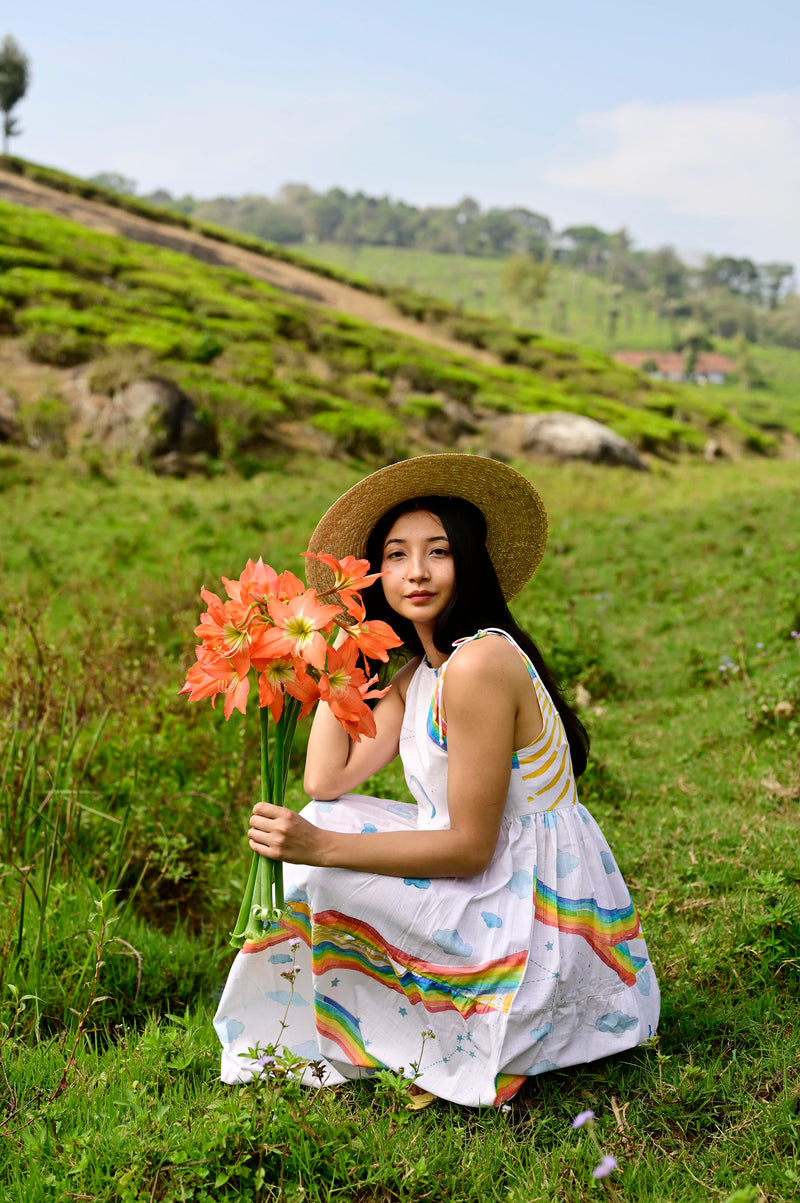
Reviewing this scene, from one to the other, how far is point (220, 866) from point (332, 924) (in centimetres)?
126

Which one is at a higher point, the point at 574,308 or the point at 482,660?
the point at 574,308

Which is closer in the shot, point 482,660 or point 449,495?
point 482,660

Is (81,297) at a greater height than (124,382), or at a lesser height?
greater

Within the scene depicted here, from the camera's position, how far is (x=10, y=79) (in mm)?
36562

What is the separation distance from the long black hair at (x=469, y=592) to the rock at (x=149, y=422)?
28.9 feet

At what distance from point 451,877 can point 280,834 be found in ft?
1.35

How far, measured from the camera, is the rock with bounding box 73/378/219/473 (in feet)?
34.5

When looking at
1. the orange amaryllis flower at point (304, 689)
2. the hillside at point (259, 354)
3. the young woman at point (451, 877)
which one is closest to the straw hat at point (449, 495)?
the young woman at point (451, 877)

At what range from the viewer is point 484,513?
7.44 feet

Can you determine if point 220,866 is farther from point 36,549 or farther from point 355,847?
point 36,549

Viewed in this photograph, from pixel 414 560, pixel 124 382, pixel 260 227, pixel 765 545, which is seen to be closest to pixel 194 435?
pixel 124 382

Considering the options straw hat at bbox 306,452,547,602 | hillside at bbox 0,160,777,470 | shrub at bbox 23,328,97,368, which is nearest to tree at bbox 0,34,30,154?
hillside at bbox 0,160,777,470

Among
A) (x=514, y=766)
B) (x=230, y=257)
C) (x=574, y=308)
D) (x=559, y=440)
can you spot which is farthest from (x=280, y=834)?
(x=574, y=308)

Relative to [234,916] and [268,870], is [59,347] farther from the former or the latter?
[268,870]
